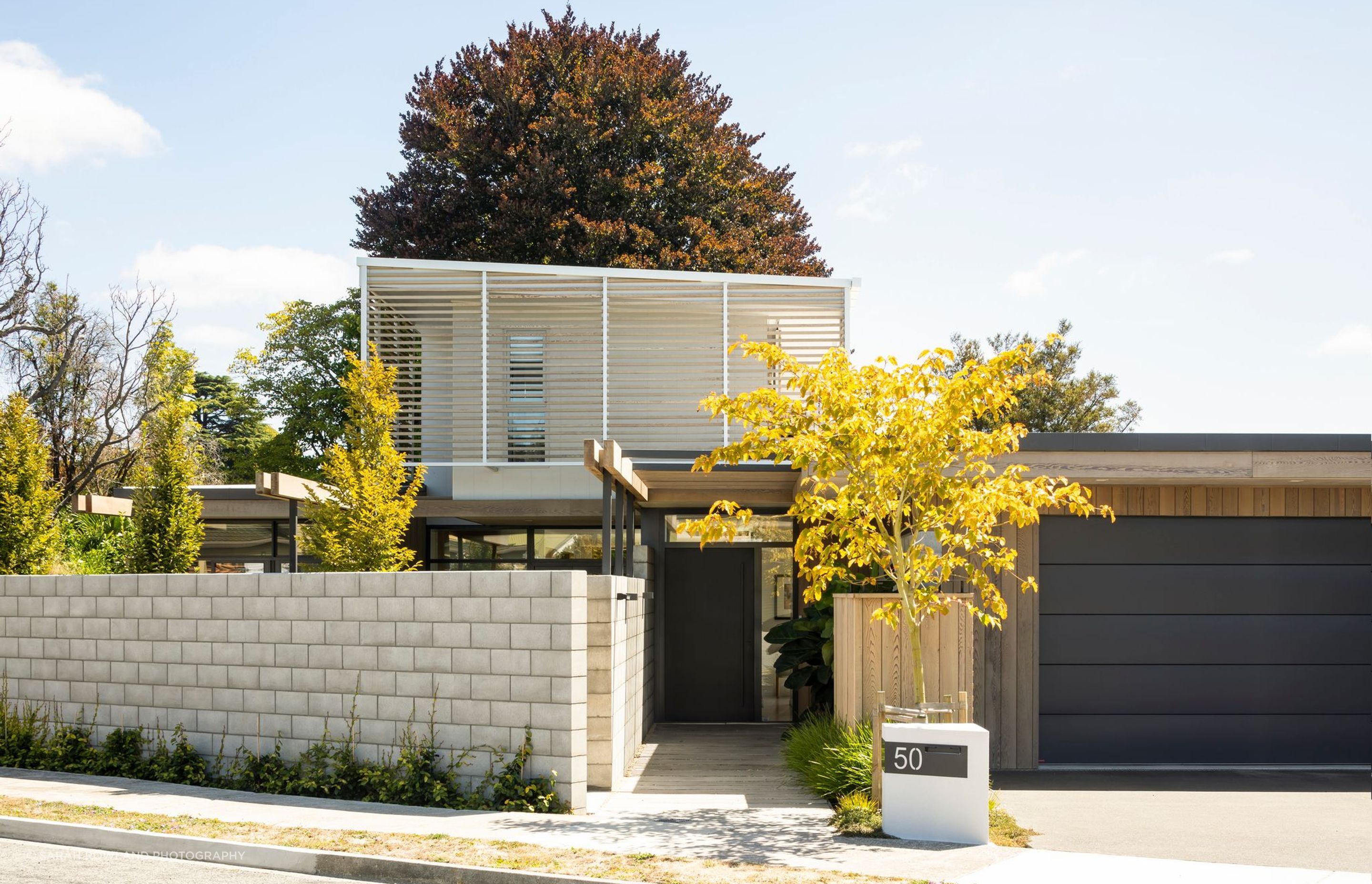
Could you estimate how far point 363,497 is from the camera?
1108 centimetres

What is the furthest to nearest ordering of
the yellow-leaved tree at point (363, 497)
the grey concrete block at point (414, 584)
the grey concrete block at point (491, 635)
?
the yellow-leaved tree at point (363, 497) < the grey concrete block at point (414, 584) < the grey concrete block at point (491, 635)

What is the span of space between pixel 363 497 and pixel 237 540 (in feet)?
21.5

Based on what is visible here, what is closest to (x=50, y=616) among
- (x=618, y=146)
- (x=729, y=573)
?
(x=729, y=573)

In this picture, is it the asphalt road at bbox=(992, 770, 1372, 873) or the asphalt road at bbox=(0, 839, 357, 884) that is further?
the asphalt road at bbox=(992, 770, 1372, 873)

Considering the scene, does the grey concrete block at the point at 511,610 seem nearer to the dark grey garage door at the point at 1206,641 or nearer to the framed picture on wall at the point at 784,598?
the dark grey garage door at the point at 1206,641

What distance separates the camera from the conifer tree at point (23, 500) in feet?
40.4

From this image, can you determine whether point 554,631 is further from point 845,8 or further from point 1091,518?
point 845,8

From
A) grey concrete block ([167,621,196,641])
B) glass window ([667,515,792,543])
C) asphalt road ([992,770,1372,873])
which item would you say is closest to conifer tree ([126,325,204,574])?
grey concrete block ([167,621,196,641])

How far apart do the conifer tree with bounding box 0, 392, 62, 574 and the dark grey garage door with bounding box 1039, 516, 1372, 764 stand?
10.7 metres

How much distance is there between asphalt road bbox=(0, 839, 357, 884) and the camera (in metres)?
6.59

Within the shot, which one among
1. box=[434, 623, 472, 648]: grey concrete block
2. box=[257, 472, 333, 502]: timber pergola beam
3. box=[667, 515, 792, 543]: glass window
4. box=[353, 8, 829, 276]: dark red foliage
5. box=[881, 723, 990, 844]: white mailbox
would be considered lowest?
box=[881, 723, 990, 844]: white mailbox

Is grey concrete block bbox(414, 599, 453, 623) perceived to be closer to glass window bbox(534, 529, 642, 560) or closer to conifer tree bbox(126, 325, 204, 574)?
conifer tree bbox(126, 325, 204, 574)

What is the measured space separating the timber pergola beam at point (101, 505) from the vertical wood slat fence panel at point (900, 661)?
344 inches

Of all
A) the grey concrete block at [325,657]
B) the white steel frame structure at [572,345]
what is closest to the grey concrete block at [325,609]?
the grey concrete block at [325,657]
